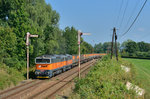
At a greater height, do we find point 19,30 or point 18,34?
point 19,30

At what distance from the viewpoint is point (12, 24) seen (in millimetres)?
26547

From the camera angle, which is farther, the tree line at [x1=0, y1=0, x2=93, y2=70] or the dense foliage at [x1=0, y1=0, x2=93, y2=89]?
the tree line at [x1=0, y1=0, x2=93, y2=70]

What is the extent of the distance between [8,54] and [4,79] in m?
7.53

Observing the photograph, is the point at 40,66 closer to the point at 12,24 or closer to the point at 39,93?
the point at 39,93

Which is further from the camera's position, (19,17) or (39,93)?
(19,17)

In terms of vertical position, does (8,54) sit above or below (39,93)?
above

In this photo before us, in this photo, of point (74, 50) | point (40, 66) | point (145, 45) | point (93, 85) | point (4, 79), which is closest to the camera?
point (93, 85)

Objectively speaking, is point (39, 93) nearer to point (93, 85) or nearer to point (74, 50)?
point (93, 85)

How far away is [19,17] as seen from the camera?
2625 centimetres

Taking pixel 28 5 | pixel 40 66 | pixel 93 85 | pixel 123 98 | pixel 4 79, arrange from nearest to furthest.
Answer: pixel 123 98, pixel 93 85, pixel 4 79, pixel 40 66, pixel 28 5

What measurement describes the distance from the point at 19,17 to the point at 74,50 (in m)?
42.7

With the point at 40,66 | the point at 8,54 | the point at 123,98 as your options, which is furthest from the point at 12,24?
the point at 123,98

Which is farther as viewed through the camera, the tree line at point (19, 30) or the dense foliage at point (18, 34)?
the tree line at point (19, 30)

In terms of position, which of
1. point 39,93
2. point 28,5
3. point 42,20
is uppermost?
point 28,5
